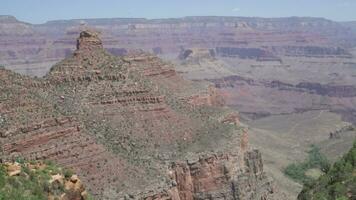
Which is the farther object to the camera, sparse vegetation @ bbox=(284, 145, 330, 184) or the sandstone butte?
sparse vegetation @ bbox=(284, 145, 330, 184)

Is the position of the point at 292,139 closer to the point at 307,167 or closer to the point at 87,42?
the point at 307,167

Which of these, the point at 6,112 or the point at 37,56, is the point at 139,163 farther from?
the point at 37,56

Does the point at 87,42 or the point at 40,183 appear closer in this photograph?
the point at 40,183

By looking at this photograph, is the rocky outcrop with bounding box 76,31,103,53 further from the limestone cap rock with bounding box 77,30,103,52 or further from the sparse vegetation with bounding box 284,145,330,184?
the sparse vegetation with bounding box 284,145,330,184

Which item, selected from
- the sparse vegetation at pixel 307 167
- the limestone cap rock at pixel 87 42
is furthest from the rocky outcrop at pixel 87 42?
the sparse vegetation at pixel 307 167

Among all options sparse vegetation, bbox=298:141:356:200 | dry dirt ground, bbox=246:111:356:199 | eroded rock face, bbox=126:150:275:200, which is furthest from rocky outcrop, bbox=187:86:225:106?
sparse vegetation, bbox=298:141:356:200

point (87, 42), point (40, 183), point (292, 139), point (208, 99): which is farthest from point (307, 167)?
point (40, 183)

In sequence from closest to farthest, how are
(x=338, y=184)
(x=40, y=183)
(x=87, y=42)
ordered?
(x=40, y=183) → (x=338, y=184) → (x=87, y=42)

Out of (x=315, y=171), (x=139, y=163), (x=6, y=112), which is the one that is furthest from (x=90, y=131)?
(x=315, y=171)
